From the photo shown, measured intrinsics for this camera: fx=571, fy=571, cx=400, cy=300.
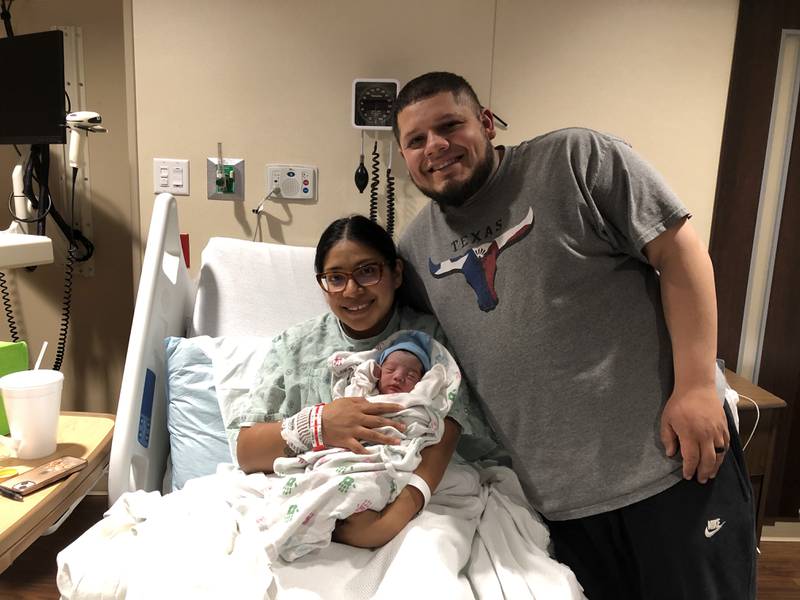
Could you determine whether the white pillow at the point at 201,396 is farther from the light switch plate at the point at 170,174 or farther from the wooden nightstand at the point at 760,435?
the wooden nightstand at the point at 760,435

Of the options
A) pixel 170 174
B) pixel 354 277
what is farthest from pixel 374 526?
pixel 170 174

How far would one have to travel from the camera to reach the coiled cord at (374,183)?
2133mm

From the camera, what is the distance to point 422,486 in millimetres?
1223

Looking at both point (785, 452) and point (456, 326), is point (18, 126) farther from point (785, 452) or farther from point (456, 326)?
point (785, 452)

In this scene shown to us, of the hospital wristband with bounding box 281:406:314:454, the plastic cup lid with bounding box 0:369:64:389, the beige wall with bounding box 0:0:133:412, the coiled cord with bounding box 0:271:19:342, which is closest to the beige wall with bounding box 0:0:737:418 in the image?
the beige wall with bounding box 0:0:133:412

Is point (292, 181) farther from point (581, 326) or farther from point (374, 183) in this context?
point (581, 326)

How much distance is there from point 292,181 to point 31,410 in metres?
1.17

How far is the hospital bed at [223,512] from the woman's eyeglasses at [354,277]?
339 mm

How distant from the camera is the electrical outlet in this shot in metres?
2.12

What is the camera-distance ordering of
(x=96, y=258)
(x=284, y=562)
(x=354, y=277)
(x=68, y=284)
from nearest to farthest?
(x=284, y=562), (x=354, y=277), (x=68, y=284), (x=96, y=258)

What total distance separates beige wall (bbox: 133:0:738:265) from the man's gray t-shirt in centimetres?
97

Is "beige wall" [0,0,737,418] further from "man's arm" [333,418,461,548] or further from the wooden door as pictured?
"man's arm" [333,418,461,548]

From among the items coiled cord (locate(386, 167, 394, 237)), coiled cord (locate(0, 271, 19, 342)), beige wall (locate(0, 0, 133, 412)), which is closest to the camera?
coiled cord (locate(386, 167, 394, 237))

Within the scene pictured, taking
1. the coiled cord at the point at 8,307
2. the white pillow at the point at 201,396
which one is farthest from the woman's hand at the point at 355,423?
the coiled cord at the point at 8,307
